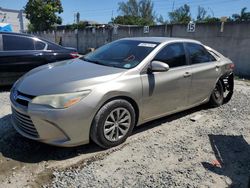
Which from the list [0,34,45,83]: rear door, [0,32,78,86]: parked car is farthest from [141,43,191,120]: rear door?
[0,34,45,83]: rear door

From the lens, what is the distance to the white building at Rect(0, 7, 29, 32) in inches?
1785

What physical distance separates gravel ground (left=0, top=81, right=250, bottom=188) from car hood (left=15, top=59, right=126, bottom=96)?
0.83m

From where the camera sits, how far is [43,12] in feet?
109

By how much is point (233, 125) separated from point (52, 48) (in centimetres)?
463

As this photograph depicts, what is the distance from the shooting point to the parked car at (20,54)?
6.12m

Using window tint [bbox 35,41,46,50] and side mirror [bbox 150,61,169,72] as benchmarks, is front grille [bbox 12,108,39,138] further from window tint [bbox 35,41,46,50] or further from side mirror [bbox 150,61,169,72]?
window tint [bbox 35,41,46,50]

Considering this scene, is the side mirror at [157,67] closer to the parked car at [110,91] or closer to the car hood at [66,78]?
the parked car at [110,91]

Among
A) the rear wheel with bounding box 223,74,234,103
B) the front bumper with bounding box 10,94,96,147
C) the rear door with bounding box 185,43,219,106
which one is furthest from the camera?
the rear wheel with bounding box 223,74,234,103

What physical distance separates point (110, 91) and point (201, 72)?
2205 millimetres

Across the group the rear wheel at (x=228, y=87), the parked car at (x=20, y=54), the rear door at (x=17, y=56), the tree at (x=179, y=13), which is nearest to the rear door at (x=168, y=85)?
the rear wheel at (x=228, y=87)

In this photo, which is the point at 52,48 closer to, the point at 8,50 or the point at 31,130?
the point at 8,50

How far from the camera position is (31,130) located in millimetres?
3221

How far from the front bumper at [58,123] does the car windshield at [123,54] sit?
1.05 meters

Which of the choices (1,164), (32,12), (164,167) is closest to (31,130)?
(1,164)
